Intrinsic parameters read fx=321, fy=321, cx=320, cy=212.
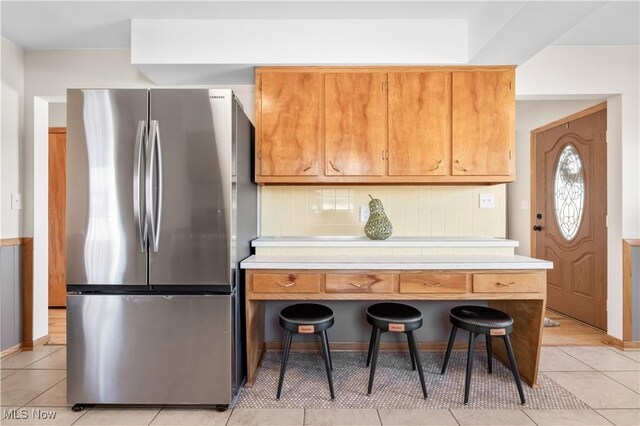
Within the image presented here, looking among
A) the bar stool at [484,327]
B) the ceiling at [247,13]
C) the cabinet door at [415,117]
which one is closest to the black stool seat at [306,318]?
the bar stool at [484,327]

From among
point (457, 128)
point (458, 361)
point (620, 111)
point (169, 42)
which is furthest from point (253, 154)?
point (620, 111)

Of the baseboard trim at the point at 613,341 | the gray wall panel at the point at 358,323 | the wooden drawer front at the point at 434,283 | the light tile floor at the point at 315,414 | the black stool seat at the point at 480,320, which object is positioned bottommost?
the light tile floor at the point at 315,414

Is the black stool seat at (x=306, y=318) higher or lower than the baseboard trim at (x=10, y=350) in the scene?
higher

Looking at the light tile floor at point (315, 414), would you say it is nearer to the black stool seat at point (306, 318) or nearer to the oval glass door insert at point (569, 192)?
the black stool seat at point (306, 318)

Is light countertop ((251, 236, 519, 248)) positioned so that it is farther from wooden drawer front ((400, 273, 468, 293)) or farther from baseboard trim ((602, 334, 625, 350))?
baseboard trim ((602, 334, 625, 350))

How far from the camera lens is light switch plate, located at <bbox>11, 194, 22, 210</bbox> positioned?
8.64 ft

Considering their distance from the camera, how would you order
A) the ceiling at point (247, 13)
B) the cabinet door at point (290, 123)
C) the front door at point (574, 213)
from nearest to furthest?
1. the ceiling at point (247, 13)
2. the cabinet door at point (290, 123)
3. the front door at point (574, 213)

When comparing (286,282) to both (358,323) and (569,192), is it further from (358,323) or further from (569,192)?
(569,192)

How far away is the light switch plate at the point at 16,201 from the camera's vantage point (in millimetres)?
2633

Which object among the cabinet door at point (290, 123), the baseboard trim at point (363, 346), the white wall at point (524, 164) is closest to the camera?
the cabinet door at point (290, 123)

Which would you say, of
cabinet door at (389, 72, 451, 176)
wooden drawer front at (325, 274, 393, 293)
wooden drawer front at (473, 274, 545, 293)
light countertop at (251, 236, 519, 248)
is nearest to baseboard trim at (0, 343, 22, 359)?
light countertop at (251, 236, 519, 248)

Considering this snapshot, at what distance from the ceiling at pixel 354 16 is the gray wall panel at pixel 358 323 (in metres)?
1.93

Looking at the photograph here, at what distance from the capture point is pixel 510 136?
239 centimetres

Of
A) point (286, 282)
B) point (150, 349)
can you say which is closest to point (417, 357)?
point (286, 282)
